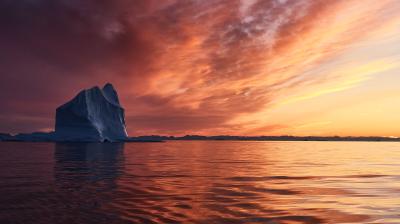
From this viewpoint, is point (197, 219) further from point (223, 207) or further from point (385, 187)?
point (385, 187)

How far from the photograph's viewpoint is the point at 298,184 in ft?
53.9

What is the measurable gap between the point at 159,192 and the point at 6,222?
20.4 feet

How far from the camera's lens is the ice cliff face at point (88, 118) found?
9519 centimetres

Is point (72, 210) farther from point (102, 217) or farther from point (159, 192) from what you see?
point (159, 192)

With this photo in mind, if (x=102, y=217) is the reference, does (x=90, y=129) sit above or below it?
above

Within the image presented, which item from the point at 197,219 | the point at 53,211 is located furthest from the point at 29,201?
the point at 197,219

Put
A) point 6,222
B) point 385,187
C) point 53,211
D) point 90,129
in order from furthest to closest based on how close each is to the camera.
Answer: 1. point 90,129
2. point 385,187
3. point 53,211
4. point 6,222

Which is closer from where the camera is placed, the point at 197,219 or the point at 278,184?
the point at 197,219

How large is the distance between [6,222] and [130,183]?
818cm

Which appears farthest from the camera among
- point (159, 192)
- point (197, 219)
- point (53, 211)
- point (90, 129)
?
point (90, 129)

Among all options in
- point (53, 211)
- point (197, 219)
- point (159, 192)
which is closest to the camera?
point (197, 219)

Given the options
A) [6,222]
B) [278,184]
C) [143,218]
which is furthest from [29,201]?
[278,184]

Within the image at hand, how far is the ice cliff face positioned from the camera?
3748 inches

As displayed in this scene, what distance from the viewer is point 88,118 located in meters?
95.6
